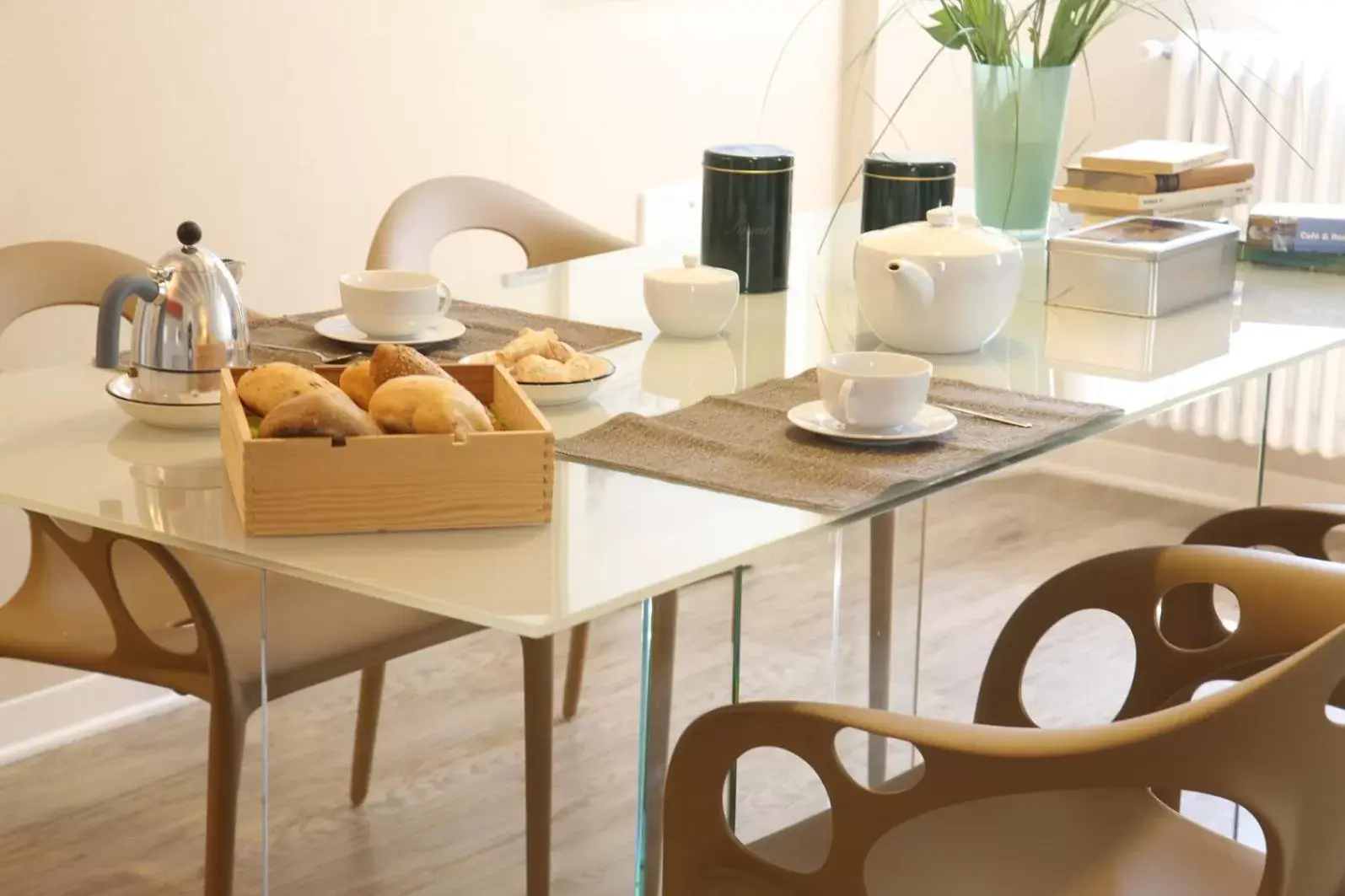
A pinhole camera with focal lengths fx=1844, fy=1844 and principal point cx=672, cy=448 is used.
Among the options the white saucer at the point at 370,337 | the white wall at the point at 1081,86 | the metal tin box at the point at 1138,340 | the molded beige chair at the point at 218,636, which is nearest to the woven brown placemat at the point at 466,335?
the white saucer at the point at 370,337

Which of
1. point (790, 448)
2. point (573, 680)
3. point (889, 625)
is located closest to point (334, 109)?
point (573, 680)

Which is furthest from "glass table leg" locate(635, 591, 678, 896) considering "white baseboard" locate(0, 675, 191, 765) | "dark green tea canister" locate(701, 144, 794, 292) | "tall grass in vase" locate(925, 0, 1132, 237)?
"white baseboard" locate(0, 675, 191, 765)

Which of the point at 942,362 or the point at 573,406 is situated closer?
the point at 573,406

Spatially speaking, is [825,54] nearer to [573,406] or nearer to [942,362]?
[942,362]

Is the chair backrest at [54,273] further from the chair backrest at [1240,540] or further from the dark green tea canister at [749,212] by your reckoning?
the chair backrest at [1240,540]

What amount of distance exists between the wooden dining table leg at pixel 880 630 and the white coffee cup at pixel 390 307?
49cm

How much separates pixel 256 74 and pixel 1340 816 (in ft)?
6.62

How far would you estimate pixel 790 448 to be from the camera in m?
1.48

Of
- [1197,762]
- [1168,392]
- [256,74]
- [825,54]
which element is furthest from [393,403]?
[825,54]

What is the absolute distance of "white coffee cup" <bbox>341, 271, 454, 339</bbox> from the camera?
1.79 meters

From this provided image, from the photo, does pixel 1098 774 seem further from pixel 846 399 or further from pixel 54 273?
pixel 54 273

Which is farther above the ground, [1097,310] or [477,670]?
[1097,310]

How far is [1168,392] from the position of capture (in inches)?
67.1

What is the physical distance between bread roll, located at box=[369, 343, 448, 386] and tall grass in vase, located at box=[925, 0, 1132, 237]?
1.06m
